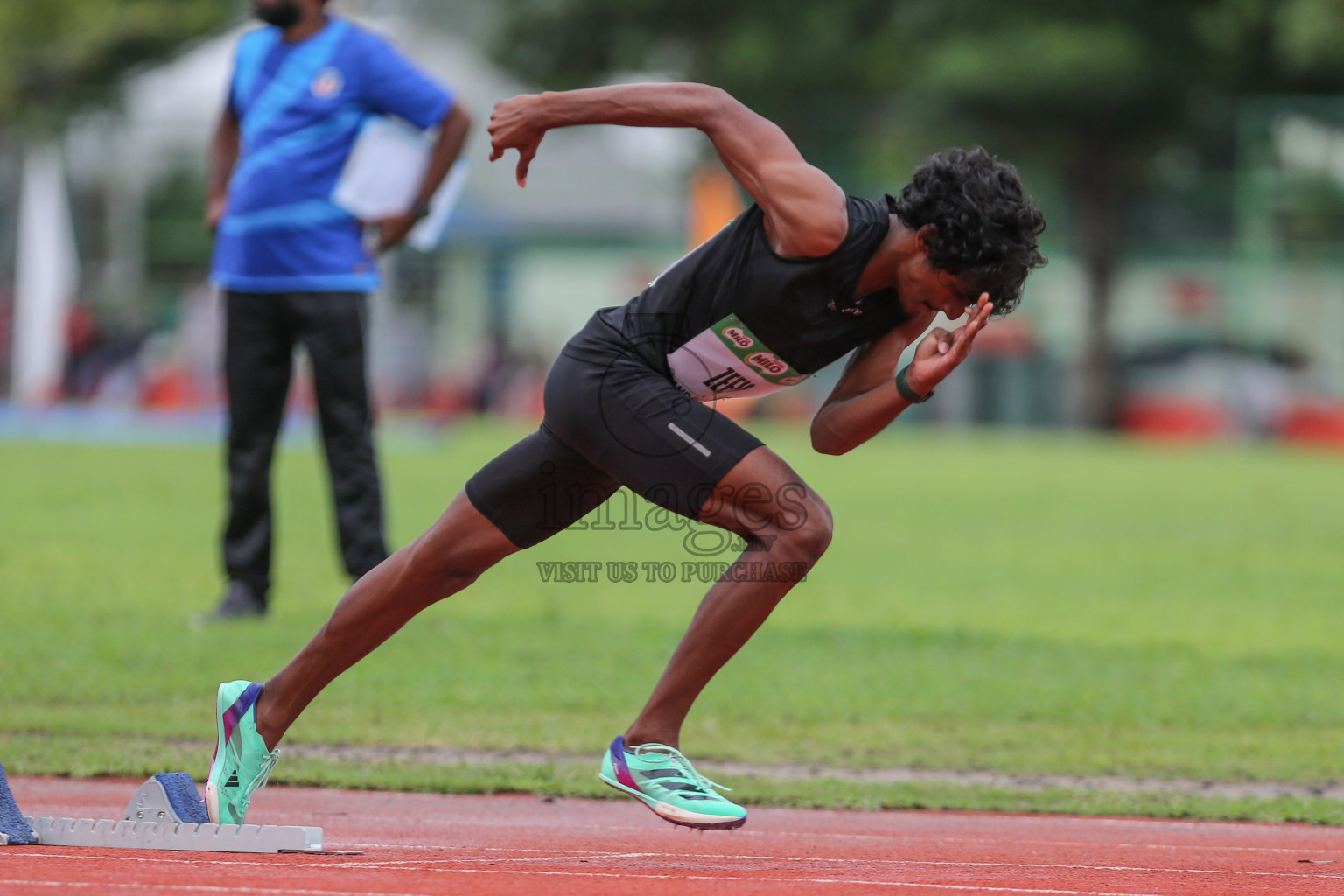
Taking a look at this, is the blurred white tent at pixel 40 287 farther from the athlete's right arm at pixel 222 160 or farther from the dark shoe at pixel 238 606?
the dark shoe at pixel 238 606

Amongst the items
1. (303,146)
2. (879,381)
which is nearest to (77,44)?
(303,146)

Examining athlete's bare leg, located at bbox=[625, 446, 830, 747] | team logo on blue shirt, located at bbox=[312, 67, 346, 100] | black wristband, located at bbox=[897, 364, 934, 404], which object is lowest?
athlete's bare leg, located at bbox=[625, 446, 830, 747]

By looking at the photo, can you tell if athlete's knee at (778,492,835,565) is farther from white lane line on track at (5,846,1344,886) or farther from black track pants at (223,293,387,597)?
black track pants at (223,293,387,597)

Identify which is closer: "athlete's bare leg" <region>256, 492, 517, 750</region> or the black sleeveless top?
the black sleeveless top

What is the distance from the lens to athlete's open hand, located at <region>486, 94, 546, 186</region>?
177 inches

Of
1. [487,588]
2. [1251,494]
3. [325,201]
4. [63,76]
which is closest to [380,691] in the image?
[325,201]

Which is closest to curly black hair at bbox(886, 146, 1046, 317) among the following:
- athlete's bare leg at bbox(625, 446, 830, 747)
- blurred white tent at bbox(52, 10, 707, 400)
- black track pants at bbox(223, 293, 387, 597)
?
athlete's bare leg at bbox(625, 446, 830, 747)

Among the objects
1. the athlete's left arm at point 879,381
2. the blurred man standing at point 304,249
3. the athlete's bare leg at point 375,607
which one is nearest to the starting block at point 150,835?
the athlete's bare leg at point 375,607

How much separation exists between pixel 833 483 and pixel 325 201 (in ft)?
38.4

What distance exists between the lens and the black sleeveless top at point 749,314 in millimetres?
4539

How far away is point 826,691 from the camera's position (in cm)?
737

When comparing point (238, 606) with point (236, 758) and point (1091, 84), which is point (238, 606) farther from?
point (1091, 84)

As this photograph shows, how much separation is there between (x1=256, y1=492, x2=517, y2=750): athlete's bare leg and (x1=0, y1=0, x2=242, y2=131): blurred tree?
30.3 meters

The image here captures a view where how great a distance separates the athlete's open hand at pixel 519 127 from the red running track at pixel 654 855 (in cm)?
190
